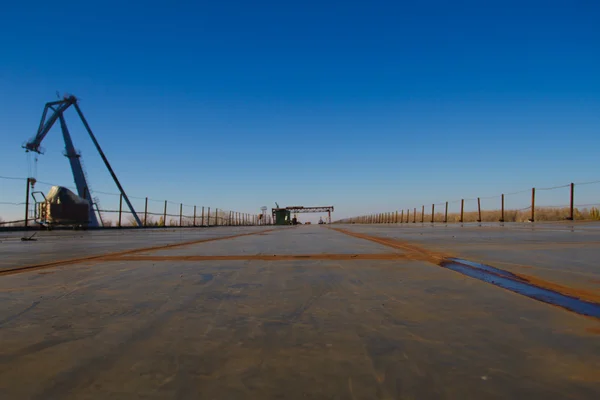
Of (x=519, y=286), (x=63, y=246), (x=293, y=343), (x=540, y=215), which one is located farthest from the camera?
(x=540, y=215)

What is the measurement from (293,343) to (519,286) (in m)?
1.45

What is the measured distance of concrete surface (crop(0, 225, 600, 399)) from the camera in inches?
31.9

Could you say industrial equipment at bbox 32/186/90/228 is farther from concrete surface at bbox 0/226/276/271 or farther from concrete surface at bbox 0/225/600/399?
concrete surface at bbox 0/225/600/399

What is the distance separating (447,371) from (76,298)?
5.57 feet

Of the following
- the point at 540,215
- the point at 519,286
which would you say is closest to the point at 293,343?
the point at 519,286

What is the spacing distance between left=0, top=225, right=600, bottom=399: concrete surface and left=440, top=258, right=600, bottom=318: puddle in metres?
0.09

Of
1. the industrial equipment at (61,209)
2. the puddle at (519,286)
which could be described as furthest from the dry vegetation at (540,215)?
the industrial equipment at (61,209)

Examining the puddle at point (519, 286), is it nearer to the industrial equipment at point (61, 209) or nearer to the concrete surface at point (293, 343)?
the concrete surface at point (293, 343)

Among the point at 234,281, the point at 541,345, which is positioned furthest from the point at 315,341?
the point at 234,281

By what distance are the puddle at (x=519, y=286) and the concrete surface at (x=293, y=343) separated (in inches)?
3.7

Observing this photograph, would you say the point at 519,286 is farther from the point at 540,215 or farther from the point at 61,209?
the point at 540,215

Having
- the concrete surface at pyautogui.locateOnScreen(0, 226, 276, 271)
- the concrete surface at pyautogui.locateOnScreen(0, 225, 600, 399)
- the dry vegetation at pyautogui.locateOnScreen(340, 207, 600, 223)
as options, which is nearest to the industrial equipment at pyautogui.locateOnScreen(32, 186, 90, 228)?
the concrete surface at pyautogui.locateOnScreen(0, 226, 276, 271)

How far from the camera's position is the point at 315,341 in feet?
3.61

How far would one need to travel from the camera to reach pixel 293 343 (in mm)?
1085
